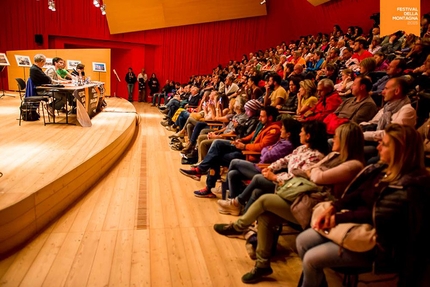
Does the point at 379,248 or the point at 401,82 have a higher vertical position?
the point at 401,82

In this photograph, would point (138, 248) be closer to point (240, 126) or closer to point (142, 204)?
point (142, 204)

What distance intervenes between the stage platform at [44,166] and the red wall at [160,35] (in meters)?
7.22

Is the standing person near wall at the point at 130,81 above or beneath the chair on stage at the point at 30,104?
above

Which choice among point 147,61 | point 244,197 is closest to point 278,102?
point 244,197

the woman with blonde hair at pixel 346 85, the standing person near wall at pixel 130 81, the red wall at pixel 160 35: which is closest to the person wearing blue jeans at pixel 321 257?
the woman with blonde hair at pixel 346 85

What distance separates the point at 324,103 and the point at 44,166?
283cm

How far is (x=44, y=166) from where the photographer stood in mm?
3160

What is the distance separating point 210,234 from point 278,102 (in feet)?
7.05

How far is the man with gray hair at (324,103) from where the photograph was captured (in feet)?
11.8

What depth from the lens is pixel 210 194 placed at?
3.58 metres

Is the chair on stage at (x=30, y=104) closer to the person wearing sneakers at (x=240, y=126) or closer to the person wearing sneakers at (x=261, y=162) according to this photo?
the person wearing sneakers at (x=240, y=126)

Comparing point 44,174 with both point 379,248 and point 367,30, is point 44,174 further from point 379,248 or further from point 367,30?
point 367,30

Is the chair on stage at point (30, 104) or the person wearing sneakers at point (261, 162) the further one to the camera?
the chair on stage at point (30, 104)

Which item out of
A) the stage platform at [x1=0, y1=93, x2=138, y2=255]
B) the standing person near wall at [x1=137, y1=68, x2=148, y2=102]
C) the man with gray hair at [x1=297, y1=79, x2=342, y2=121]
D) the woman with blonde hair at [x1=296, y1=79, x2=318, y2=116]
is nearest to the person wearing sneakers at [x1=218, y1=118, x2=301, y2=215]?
the man with gray hair at [x1=297, y1=79, x2=342, y2=121]
